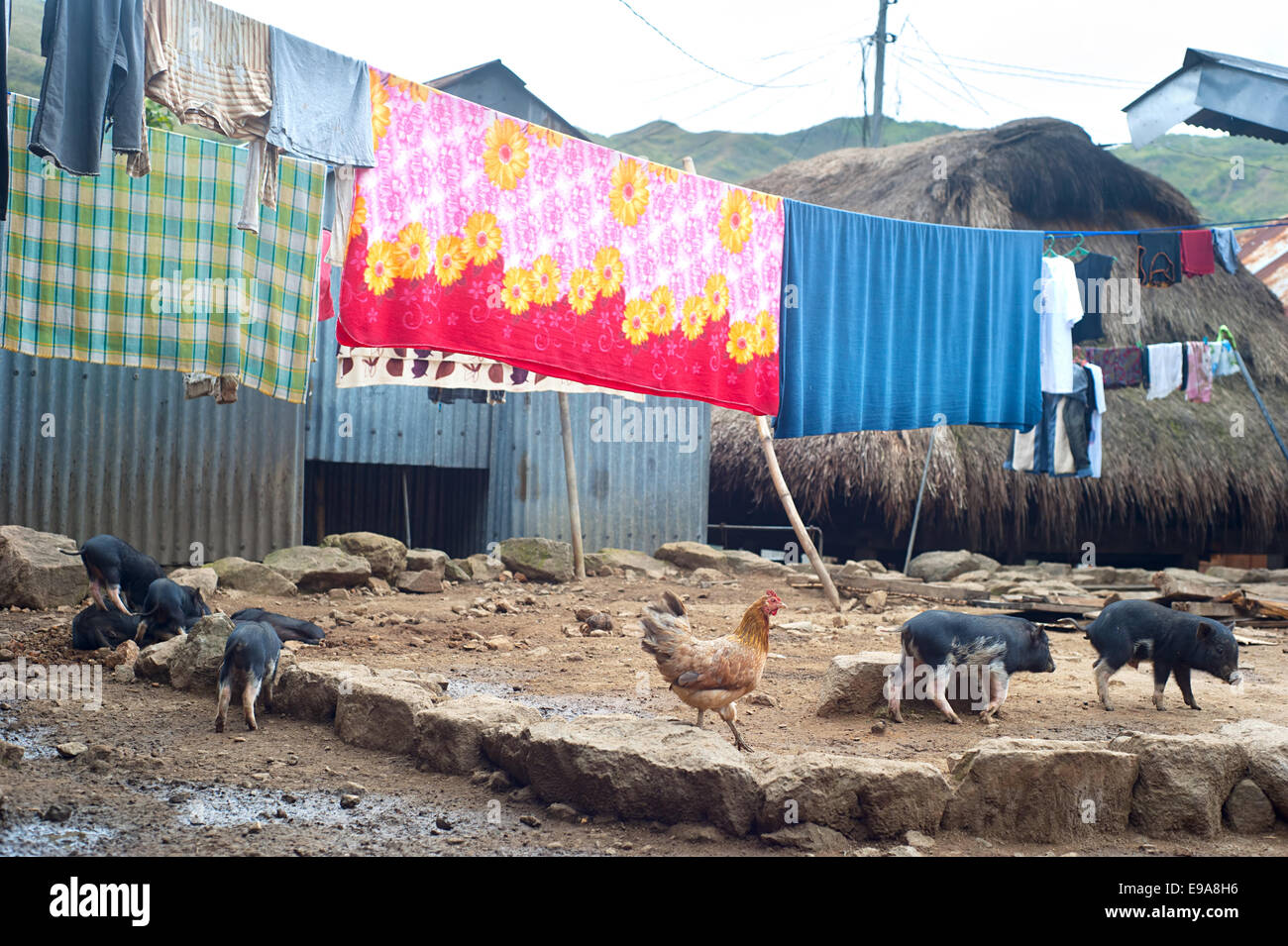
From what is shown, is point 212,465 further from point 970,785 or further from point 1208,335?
point 1208,335

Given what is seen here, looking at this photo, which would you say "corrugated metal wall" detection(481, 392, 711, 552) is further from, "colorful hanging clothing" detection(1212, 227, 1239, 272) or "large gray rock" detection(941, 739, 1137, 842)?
"large gray rock" detection(941, 739, 1137, 842)

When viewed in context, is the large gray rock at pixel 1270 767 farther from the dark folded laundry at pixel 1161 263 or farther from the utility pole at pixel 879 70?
the utility pole at pixel 879 70

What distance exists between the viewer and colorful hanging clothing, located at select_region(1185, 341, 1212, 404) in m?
9.80

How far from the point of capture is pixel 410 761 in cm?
397

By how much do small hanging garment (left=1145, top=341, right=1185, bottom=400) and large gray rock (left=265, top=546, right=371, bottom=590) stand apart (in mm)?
7922

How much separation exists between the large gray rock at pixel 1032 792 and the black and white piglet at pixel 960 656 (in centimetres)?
135

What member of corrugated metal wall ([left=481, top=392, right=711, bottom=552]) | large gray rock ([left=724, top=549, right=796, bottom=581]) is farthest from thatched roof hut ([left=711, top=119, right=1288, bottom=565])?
large gray rock ([left=724, top=549, right=796, bottom=581])

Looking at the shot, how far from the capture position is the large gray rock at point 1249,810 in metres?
3.48

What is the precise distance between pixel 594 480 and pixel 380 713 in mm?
7786

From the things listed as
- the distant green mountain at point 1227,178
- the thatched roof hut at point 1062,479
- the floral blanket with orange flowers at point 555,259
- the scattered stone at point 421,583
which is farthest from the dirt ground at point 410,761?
the distant green mountain at point 1227,178

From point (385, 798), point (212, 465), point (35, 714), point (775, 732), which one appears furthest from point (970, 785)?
point (212, 465)

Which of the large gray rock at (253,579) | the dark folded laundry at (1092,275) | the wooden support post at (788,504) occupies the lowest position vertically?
the large gray rock at (253,579)

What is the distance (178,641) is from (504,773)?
2.51 m

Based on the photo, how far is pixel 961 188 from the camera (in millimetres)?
13227
